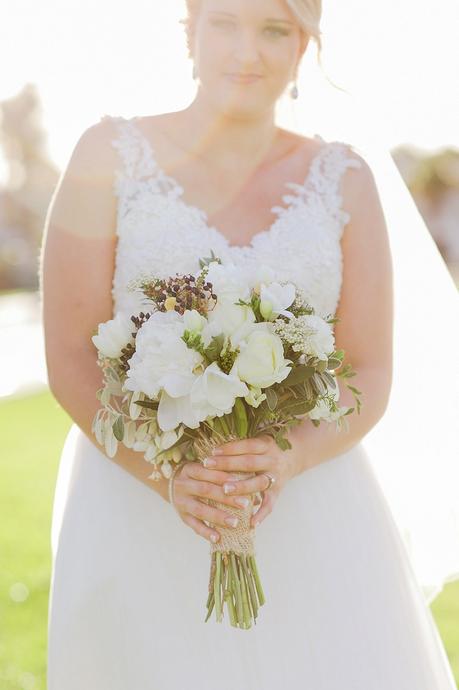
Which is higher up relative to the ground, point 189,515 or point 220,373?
point 220,373

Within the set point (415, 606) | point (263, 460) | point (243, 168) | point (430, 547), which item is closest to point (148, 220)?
point (243, 168)

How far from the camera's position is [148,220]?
3277 millimetres

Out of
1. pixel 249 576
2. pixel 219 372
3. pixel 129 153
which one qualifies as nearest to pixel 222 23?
pixel 129 153

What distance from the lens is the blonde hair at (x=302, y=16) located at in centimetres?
319

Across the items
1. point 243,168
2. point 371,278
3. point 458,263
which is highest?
point 458,263

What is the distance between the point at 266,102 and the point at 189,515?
1.52m

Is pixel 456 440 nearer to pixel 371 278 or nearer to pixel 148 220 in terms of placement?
pixel 371 278

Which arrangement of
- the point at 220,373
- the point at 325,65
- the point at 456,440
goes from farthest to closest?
the point at 456,440 < the point at 325,65 < the point at 220,373

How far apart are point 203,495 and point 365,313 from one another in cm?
105

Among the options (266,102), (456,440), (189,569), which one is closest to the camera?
(189,569)

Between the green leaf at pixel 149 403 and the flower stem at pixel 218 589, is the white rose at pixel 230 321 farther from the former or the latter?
the flower stem at pixel 218 589

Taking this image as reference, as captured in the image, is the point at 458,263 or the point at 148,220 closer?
the point at 148,220

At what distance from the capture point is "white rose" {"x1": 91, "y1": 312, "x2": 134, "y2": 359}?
251 cm

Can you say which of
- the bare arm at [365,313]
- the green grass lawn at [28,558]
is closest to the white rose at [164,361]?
the bare arm at [365,313]
